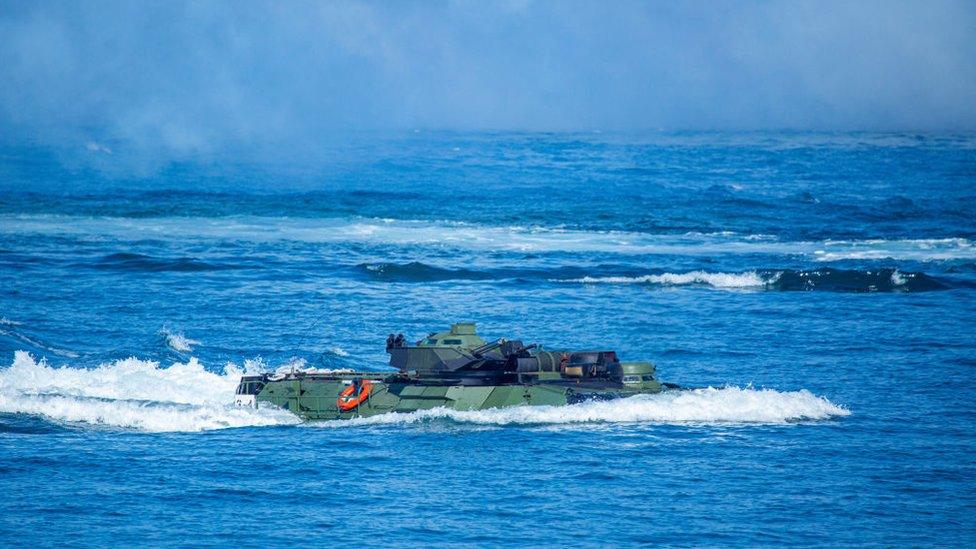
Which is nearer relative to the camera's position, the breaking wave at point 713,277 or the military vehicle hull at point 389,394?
the military vehicle hull at point 389,394

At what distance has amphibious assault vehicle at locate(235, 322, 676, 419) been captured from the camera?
43594 mm

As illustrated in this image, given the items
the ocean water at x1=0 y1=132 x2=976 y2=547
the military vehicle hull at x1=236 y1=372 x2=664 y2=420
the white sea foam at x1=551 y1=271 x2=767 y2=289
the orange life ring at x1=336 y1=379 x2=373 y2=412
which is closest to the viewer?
the ocean water at x1=0 y1=132 x2=976 y2=547

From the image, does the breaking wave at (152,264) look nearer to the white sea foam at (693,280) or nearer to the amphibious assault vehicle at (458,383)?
the white sea foam at (693,280)

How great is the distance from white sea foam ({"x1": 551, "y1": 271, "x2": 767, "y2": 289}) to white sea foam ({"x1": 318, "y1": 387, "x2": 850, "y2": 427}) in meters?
27.5

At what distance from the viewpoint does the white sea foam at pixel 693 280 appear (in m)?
72.0

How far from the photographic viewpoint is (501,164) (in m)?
163

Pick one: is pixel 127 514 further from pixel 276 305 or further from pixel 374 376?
pixel 276 305

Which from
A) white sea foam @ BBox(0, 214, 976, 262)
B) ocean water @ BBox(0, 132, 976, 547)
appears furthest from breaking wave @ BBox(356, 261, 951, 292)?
white sea foam @ BBox(0, 214, 976, 262)

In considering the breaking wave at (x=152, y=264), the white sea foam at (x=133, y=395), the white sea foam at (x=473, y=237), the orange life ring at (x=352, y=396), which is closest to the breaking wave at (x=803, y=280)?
the white sea foam at (x=473, y=237)

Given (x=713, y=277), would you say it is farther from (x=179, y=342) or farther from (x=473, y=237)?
(x=179, y=342)

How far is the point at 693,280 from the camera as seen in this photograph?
72.8 m

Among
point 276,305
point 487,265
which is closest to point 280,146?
point 487,265

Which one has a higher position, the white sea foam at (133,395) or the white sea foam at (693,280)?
the white sea foam at (693,280)

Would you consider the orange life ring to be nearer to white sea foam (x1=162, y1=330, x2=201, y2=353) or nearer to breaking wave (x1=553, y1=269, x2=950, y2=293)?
white sea foam (x1=162, y1=330, x2=201, y2=353)
